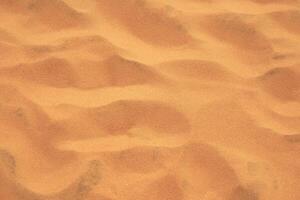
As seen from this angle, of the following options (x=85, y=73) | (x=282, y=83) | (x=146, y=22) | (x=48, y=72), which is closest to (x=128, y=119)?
(x=85, y=73)

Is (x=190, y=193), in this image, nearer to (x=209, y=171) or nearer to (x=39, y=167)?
(x=209, y=171)

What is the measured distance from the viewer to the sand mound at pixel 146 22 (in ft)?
6.95

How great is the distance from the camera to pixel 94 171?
5.27 feet

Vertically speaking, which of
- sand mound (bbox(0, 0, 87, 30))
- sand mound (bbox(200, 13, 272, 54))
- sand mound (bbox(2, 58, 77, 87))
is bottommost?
sand mound (bbox(2, 58, 77, 87))

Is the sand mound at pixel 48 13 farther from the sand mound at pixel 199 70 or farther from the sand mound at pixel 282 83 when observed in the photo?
the sand mound at pixel 282 83

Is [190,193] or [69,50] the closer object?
[190,193]

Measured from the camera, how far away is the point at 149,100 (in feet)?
6.04

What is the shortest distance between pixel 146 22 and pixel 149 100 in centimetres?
51

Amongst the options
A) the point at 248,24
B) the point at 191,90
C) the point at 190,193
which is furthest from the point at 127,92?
the point at 248,24

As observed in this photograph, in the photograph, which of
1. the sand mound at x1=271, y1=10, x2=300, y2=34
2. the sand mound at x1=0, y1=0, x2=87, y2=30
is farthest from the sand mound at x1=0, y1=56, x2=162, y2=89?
the sand mound at x1=271, y1=10, x2=300, y2=34

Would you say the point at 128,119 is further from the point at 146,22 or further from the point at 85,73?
the point at 146,22

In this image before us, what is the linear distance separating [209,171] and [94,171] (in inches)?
16.8

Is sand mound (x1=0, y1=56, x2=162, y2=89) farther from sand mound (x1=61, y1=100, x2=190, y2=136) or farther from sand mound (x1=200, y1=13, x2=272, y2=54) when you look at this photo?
sand mound (x1=200, y1=13, x2=272, y2=54)

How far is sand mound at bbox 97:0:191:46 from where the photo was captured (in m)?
2.12
